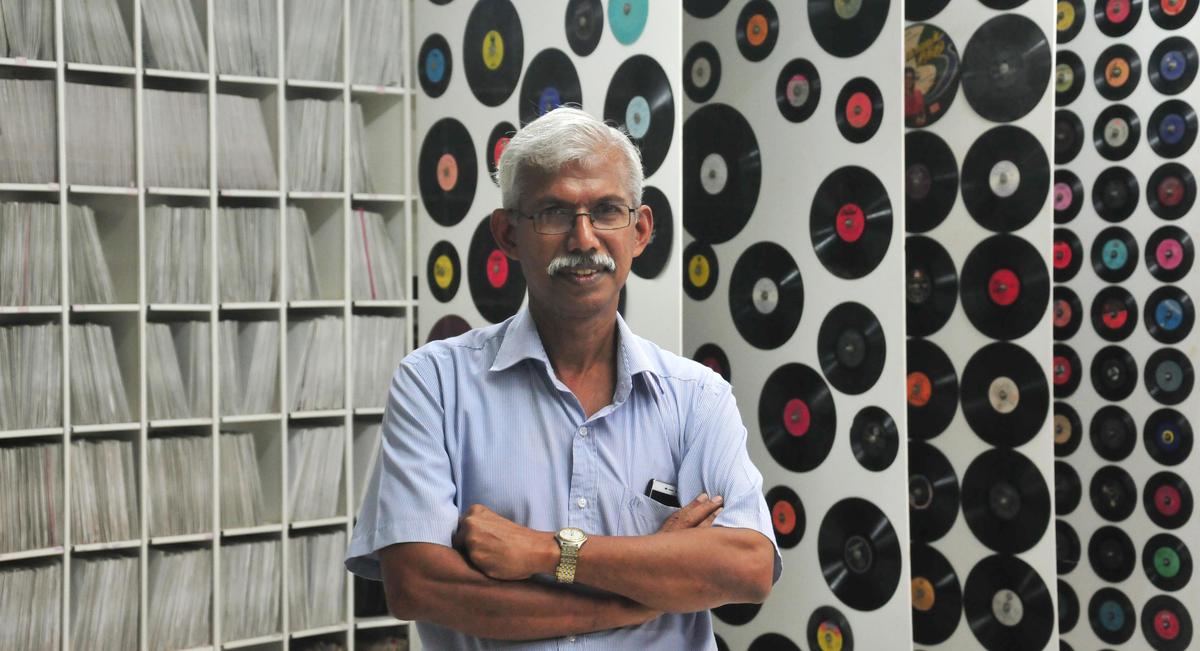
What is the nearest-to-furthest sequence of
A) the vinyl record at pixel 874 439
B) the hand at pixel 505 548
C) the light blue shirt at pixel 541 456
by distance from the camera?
the hand at pixel 505 548 < the light blue shirt at pixel 541 456 < the vinyl record at pixel 874 439

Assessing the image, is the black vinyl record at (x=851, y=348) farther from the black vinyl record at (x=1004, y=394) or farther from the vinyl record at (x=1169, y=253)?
the vinyl record at (x=1169, y=253)

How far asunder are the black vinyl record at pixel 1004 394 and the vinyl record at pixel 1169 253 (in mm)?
739

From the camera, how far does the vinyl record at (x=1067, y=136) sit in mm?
3871

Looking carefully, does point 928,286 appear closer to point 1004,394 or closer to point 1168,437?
point 1004,394

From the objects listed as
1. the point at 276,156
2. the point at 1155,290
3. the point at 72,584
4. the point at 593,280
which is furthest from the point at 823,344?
the point at 72,584

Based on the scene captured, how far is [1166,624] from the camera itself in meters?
3.67

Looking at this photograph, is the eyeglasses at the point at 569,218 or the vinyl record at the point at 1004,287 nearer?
the eyeglasses at the point at 569,218

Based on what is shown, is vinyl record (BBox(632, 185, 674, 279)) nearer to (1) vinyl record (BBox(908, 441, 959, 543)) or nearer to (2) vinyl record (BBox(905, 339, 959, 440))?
(2) vinyl record (BBox(905, 339, 959, 440))

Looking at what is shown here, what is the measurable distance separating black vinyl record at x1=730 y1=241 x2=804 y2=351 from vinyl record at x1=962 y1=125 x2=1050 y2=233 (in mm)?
580

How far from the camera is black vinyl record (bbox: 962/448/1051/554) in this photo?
10.5 ft

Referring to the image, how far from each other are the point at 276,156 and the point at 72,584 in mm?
1474

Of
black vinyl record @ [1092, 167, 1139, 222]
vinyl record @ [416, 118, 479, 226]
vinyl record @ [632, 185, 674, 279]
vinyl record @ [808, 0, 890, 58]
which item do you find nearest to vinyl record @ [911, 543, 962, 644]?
black vinyl record @ [1092, 167, 1139, 222]

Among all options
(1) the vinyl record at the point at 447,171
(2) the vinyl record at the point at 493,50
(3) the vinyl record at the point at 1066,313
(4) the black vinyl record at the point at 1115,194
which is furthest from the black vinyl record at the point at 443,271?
(4) the black vinyl record at the point at 1115,194

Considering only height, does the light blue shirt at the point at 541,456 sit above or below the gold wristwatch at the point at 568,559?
above
